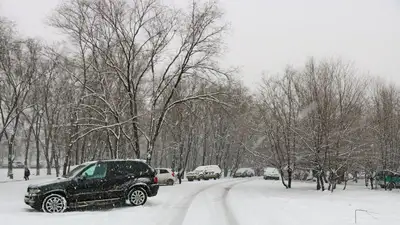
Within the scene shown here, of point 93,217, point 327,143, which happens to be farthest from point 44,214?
point 327,143

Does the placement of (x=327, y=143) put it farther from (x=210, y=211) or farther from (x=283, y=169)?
(x=210, y=211)

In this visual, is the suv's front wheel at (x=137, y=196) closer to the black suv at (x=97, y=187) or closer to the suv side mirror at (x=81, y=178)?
the black suv at (x=97, y=187)

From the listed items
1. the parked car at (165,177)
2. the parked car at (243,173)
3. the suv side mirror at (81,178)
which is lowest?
the parked car at (243,173)

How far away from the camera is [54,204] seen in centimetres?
→ 1337

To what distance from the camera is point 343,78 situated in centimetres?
2967

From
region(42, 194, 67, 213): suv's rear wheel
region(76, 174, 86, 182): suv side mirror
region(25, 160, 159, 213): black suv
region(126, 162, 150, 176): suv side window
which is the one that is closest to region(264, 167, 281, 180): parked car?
region(25, 160, 159, 213): black suv

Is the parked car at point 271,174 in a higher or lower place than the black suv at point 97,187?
lower

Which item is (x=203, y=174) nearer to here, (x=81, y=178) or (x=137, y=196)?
(x=137, y=196)

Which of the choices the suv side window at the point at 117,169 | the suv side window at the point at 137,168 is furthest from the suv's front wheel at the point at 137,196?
the suv side window at the point at 117,169

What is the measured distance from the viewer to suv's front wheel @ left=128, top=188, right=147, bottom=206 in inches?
590

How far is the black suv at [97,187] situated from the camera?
1334cm

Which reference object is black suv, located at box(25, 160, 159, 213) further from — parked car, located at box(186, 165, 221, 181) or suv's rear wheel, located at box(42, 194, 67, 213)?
parked car, located at box(186, 165, 221, 181)

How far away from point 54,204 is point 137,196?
3.01 meters

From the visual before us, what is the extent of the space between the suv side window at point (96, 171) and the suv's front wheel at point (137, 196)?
124 centimetres
